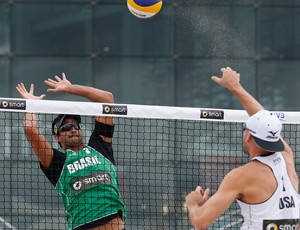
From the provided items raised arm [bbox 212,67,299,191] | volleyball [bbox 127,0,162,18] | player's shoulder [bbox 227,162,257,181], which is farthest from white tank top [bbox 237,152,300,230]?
volleyball [bbox 127,0,162,18]

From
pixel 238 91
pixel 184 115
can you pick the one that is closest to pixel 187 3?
pixel 184 115

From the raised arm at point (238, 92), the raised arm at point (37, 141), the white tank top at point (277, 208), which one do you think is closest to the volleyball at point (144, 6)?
the raised arm at point (37, 141)

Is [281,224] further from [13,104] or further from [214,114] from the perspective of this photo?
[13,104]

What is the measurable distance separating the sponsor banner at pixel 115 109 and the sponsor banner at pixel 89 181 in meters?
0.60

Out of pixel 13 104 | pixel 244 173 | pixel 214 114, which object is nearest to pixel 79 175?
pixel 13 104

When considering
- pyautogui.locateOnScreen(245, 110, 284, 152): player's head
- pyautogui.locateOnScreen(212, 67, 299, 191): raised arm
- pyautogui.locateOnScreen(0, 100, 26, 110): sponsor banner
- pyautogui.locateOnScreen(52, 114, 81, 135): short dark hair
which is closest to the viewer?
pyautogui.locateOnScreen(245, 110, 284, 152): player's head

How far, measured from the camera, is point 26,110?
366 inches

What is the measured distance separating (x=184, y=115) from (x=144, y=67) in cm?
812

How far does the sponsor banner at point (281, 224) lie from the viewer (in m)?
7.18

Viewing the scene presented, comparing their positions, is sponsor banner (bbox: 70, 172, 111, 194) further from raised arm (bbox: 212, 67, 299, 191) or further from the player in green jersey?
raised arm (bbox: 212, 67, 299, 191)

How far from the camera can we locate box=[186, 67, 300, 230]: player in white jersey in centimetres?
708

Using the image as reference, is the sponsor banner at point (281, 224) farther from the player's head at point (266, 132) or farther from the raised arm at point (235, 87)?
the raised arm at point (235, 87)

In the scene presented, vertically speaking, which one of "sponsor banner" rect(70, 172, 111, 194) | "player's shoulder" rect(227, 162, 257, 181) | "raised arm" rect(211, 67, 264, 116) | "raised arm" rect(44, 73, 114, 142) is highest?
"raised arm" rect(44, 73, 114, 142)

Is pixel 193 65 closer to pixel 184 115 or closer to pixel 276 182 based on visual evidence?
pixel 184 115
